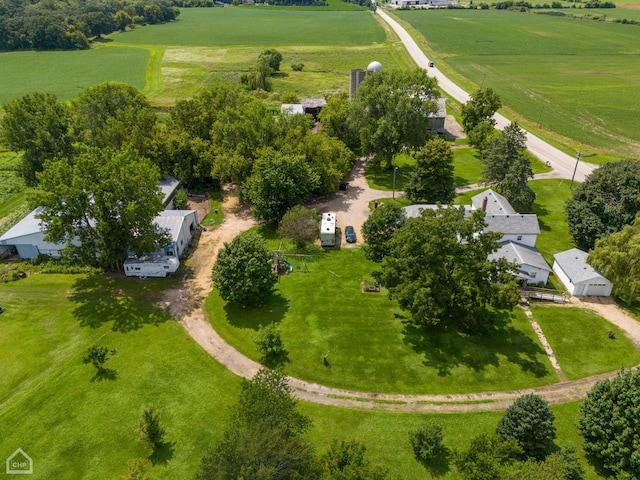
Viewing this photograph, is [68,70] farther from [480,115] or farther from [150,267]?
[480,115]

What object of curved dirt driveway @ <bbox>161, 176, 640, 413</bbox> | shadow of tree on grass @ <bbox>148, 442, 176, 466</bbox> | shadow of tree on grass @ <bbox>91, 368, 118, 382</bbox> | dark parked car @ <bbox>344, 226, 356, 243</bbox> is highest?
dark parked car @ <bbox>344, 226, 356, 243</bbox>

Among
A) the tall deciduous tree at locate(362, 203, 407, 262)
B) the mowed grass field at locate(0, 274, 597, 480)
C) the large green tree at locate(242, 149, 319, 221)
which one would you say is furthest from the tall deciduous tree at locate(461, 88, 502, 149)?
the mowed grass field at locate(0, 274, 597, 480)

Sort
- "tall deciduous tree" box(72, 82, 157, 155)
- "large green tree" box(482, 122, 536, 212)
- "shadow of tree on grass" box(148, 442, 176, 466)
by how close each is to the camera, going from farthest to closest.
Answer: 1. "tall deciduous tree" box(72, 82, 157, 155)
2. "large green tree" box(482, 122, 536, 212)
3. "shadow of tree on grass" box(148, 442, 176, 466)

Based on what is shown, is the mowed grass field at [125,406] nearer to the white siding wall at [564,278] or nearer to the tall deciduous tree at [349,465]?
the tall deciduous tree at [349,465]

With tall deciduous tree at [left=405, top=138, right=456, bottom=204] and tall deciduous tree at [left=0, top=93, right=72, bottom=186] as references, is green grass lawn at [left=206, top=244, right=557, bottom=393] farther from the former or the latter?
tall deciduous tree at [left=0, top=93, right=72, bottom=186]

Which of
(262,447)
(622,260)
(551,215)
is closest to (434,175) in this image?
(551,215)

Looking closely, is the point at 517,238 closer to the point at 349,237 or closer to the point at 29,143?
the point at 349,237

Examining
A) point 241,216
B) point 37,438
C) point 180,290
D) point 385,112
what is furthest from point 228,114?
point 37,438
